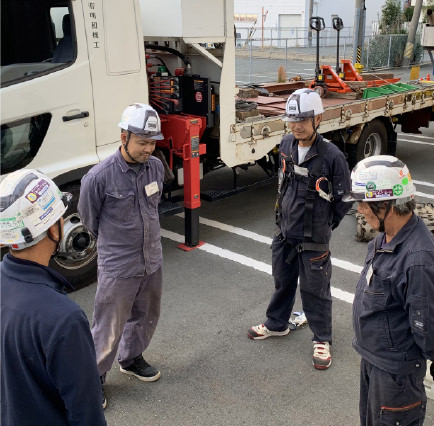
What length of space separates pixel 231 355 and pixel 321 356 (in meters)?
0.70

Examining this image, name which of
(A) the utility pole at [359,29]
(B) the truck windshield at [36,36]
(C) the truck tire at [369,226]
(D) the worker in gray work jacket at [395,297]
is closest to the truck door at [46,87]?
(B) the truck windshield at [36,36]

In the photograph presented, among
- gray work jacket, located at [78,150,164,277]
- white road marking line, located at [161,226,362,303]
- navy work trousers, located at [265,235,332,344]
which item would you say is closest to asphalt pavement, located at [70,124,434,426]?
white road marking line, located at [161,226,362,303]

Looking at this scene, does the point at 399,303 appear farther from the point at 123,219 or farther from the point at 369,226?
the point at 369,226

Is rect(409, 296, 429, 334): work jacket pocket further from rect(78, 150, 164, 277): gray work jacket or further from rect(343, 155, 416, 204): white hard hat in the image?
rect(78, 150, 164, 277): gray work jacket

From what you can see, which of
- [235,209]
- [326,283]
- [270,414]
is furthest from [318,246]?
[235,209]

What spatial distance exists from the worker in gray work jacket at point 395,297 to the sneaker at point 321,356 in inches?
55.7

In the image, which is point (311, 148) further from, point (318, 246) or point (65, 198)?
point (65, 198)

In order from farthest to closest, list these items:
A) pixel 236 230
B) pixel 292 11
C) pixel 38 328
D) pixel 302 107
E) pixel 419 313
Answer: pixel 292 11, pixel 236 230, pixel 302 107, pixel 419 313, pixel 38 328

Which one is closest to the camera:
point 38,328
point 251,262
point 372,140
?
point 38,328

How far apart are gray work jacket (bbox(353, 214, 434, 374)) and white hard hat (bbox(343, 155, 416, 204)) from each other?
6.0 inches

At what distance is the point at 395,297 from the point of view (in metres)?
2.39

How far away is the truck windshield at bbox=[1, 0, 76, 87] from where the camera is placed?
459cm

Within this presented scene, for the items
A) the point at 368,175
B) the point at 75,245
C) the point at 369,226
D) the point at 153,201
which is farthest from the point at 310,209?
the point at 369,226

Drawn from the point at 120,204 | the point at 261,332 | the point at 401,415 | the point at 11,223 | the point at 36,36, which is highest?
the point at 36,36
